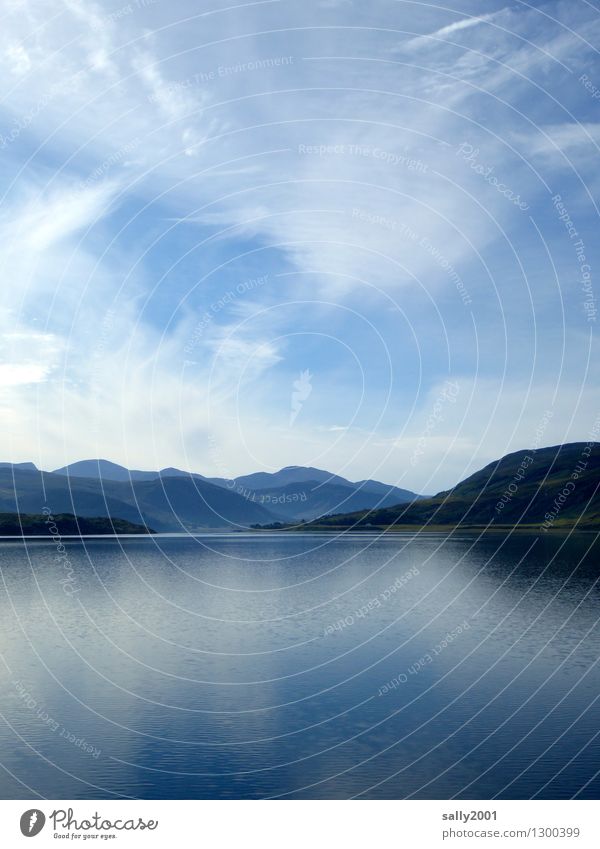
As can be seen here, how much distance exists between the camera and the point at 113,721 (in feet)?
127

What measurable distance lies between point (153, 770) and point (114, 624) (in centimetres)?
4446

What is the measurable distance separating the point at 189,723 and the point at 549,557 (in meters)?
132

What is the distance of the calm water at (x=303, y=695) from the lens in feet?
100

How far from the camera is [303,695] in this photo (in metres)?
44.6

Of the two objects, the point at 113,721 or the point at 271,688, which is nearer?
the point at 113,721

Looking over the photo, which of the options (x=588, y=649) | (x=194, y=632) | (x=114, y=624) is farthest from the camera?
(x=114, y=624)

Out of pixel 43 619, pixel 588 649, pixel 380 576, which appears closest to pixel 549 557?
pixel 380 576

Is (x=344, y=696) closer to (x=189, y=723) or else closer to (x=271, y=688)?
(x=271, y=688)

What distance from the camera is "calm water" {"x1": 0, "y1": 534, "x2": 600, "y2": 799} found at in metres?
30.6
